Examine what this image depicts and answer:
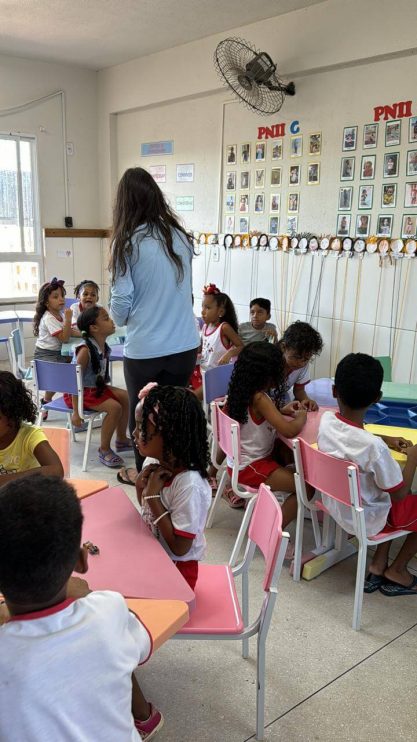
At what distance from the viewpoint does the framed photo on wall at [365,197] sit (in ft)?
13.1

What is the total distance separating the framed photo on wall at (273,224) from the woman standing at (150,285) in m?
2.35

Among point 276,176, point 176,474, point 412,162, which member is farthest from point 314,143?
point 176,474

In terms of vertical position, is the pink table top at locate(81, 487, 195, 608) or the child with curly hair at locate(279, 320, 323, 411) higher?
the child with curly hair at locate(279, 320, 323, 411)

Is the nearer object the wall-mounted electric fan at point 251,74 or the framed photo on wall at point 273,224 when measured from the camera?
the wall-mounted electric fan at point 251,74

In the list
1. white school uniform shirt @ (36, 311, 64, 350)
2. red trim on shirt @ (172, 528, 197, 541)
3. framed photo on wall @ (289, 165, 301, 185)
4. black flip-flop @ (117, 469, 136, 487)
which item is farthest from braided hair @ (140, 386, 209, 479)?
framed photo on wall @ (289, 165, 301, 185)

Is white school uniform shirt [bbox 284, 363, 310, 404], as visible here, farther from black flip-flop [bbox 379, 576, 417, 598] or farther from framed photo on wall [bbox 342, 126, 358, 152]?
framed photo on wall [bbox 342, 126, 358, 152]

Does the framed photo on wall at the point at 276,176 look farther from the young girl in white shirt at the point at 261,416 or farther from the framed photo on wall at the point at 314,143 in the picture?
the young girl in white shirt at the point at 261,416

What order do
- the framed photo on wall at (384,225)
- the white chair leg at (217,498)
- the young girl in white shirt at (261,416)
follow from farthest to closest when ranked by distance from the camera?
the framed photo on wall at (384,225) → the white chair leg at (217,498) → the young girl in white shirt at (261,416)

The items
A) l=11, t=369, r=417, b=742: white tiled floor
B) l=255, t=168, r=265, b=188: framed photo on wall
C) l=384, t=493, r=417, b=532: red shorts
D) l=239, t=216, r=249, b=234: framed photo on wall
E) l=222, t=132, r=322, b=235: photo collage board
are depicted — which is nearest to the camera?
l=11, t=369, r=417, b=742: white tiled floor

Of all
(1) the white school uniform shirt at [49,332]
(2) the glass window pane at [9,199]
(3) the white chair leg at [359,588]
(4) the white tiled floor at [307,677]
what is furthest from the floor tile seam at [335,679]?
(2) the glass window pane at [9,199]

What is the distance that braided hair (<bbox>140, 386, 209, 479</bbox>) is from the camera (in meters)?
1.61

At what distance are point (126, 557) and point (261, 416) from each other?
1188mm

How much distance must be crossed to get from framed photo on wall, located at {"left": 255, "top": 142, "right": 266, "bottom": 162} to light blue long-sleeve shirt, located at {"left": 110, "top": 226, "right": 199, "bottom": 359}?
2547mm

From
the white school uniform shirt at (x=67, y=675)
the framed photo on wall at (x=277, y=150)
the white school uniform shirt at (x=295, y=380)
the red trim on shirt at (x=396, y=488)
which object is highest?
the framed photo on wall at (x=277, y=150)
